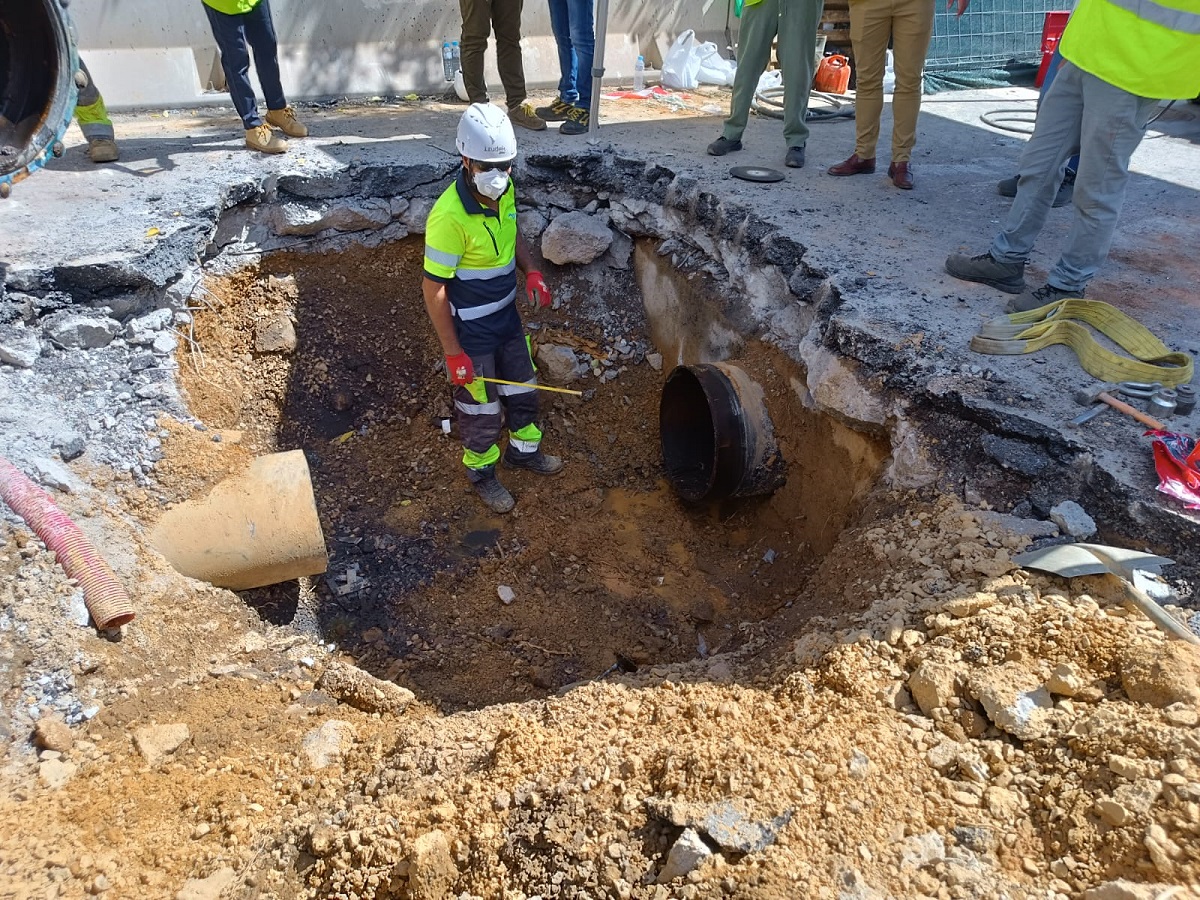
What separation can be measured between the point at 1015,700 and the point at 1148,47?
95.2 inches

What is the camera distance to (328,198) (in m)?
4.45

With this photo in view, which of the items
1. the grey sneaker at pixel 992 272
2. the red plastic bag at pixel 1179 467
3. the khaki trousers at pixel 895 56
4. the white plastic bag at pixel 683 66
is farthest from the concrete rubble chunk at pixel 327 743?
the white plastic bag at pixel 683 66

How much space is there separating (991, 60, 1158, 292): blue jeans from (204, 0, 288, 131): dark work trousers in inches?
164

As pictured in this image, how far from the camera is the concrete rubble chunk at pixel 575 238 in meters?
4.73

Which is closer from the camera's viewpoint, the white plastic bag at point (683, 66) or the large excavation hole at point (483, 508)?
the large excavation hole at point (483, 508)

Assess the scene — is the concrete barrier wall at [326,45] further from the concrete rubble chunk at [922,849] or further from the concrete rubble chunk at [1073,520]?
the concrete rubble chunk at [922,849]

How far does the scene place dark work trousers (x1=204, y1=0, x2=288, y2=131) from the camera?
443 cm

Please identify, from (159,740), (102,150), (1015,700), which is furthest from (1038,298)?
(102,150)

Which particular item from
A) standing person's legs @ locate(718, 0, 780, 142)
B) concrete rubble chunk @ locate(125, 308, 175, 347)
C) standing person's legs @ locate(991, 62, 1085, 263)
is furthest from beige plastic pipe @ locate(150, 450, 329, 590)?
standing person's legs @ locate(718, 0, 780, 142)

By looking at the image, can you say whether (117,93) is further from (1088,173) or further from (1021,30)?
(1021,30)

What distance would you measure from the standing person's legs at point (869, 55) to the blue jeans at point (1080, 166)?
1392mm

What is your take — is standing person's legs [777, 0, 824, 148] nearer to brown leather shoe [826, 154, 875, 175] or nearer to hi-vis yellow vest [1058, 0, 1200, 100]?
brown leather shoe [826, 154, 875, 175]

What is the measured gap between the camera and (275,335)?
436 centimetres

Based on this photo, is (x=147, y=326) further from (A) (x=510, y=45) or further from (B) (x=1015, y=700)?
(B) (x=1015, y=700)
